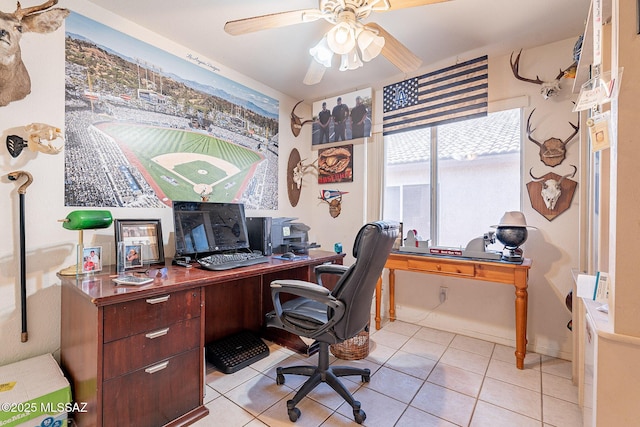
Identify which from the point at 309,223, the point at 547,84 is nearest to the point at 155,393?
the point at 309,223

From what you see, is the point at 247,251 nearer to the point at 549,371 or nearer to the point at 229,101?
the point at 229,101

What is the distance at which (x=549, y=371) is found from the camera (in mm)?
2102

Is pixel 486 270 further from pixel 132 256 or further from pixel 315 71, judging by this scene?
pixel 132 256

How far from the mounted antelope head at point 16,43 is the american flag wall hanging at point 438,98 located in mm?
2790

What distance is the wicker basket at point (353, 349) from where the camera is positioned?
220cm

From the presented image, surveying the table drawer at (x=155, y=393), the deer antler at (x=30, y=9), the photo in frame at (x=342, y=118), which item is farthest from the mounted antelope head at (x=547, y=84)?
the deer antler at (x=30, y=9)

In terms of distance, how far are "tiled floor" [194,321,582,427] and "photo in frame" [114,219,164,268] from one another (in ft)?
3.22

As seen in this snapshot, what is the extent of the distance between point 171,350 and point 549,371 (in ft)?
8.70

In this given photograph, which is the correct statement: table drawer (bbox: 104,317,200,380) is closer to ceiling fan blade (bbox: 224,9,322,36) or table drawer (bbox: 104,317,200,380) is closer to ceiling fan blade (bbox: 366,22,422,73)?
ceiling fan blade (bbox: 224,9,322,36)

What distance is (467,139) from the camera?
109 inches

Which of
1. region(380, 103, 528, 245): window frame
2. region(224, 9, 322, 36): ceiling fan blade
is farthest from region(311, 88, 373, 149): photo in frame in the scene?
region(224, 9, 322, 36): ceiling fan blade

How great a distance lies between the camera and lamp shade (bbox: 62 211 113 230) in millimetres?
1557

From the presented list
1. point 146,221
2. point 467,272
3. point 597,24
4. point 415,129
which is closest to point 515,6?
point 597,24

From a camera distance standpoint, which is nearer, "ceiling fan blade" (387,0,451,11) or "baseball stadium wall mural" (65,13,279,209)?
"ceiling fan blade" (387,0,451,11)
